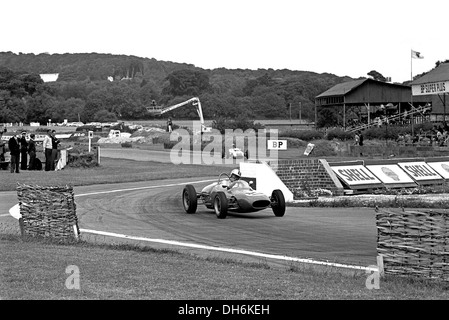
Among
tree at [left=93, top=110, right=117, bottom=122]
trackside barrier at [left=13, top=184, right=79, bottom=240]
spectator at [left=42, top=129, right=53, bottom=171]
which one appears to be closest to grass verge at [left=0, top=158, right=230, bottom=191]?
spectator at [left=42, top=129, right=53, bottom=171]

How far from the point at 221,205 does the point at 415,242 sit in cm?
1084

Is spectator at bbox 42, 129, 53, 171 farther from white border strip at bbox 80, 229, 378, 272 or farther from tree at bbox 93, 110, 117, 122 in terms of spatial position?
tree at bbox 93, 110, 117, 122

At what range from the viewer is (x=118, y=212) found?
2319 cm

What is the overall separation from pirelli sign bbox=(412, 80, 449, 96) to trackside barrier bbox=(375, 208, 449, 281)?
4310 centimetres

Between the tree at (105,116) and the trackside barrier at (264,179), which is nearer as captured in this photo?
the trackside barrier at (264,179)

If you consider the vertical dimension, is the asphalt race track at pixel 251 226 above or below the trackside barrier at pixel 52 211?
below

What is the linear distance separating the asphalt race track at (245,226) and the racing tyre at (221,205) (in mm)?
191

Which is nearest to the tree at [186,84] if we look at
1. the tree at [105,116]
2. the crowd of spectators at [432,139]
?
the tree at [105,116]

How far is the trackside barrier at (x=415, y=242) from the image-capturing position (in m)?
10.6

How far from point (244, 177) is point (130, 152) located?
41820 mm

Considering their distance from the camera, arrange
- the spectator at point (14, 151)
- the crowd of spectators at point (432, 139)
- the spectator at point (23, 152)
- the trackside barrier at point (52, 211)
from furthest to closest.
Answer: the crowd of spectators at point (432, 139)
the spectator at point (23, 152)
the spectator at point (14, 151)
the trackside barrier at point (52, 211)

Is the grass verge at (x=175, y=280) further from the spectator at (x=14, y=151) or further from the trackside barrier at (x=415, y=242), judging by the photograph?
the spectator at (x=14, y=151)

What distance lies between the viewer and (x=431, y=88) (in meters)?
55.1
